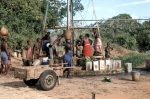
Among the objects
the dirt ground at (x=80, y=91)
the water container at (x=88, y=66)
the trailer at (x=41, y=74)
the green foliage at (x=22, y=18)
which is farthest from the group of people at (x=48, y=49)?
the green foliage at (x=22, y=18)

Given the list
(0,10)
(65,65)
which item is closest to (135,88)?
(65,65)

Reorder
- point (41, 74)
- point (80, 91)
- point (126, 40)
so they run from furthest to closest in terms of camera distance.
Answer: point (126, 40) → point (80, 91) → point (41, 74)

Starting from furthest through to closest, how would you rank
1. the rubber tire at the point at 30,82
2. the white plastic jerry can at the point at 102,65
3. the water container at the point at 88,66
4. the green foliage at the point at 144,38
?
the green foliage at the point at 144,38 < the white plastic jerry can at the point at 102,65 < the water container at the point at 88,66 < the rubber tire at the point at 30,82

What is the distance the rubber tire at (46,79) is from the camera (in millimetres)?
7637

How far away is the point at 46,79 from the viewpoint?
25.4 ft

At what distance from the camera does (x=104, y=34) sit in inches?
1220

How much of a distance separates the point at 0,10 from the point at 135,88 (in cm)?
1413

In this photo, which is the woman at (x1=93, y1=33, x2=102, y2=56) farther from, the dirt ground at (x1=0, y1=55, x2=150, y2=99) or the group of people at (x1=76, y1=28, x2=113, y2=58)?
the dirt ground at (x1=0, y1=55, x2=150, y2=99)

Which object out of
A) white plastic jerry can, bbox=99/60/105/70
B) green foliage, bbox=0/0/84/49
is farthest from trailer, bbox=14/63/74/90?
green foliage, bbox=0/0/84/49

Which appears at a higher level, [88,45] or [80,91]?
[88,45]

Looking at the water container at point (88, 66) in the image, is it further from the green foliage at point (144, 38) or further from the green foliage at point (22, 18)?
the green foliage at point (144, 38)

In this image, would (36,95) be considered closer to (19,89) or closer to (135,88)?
(19,89)

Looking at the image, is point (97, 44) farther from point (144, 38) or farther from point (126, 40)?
point (144, 38)

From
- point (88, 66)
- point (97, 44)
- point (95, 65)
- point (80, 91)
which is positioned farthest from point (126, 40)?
point (80, 91)
